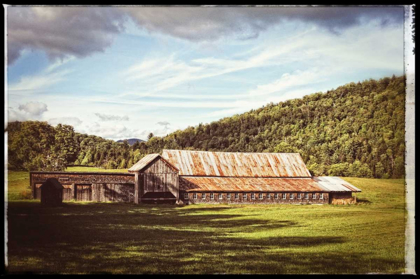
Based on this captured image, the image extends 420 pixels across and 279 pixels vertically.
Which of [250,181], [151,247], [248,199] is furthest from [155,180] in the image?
[151,247]

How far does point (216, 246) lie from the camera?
18.6 m

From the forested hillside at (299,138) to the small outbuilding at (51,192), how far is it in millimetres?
1634

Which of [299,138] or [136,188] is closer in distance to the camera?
[136,188]

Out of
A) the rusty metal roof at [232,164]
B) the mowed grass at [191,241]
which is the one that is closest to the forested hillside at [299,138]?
the rusty metal roof at [232,164]

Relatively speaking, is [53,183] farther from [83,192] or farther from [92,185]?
[92,185]

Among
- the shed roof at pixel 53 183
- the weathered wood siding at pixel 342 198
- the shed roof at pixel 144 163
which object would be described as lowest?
the weathered wood siding at pixel 342 198

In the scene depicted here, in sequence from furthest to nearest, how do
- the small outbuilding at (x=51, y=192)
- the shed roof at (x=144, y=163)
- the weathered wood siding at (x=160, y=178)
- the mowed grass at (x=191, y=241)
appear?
the weathered wood siding at (x=160, y=178) < the shed roof at (x=144, y=163) < the small outbuilding at (x=51, y=192) < the mowed grass at (x=191, y=241)

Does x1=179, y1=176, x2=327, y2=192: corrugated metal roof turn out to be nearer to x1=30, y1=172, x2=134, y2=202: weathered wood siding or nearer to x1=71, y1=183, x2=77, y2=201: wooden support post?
x1=30, y1=172, x2=134, y2=202: weathered wood siding

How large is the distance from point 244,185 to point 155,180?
8.28 m

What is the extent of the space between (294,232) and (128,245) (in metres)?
9.43

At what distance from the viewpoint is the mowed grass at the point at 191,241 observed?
628 inches

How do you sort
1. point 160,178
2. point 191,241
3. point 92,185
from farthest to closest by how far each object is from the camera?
point 160,178 → point 92,185 → point 191,241

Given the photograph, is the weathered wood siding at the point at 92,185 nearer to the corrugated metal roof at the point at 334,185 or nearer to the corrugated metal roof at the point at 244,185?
the corrugated metal roof at the point at 244,185

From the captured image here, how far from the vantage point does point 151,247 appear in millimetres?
18047
